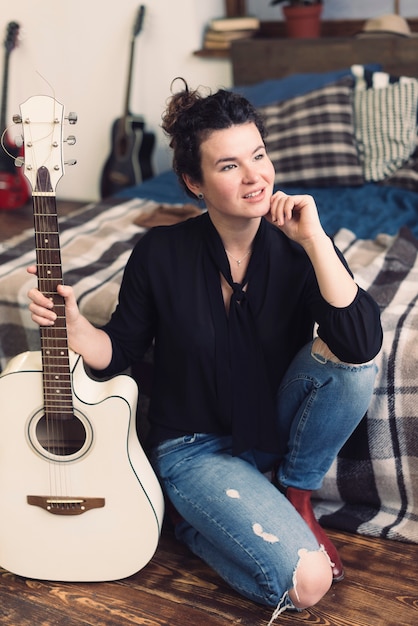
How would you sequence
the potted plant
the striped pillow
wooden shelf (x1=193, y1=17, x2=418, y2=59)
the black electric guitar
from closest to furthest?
the striped pillow → the potted plant → wooden shelf (x1=193, y1=17, x2=418, y2=59) → the black electric guitar

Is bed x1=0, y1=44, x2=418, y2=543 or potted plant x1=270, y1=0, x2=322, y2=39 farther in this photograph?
potted plant x1=270, y1=0, x2=322, y2=39

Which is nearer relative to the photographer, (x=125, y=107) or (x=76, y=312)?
(x=76, y=312)

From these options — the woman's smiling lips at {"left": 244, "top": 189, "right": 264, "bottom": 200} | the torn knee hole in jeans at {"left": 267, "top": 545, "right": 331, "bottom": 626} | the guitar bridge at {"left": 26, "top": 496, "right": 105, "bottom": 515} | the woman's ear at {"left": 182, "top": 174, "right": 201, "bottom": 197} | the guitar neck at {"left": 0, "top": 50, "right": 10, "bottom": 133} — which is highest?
the guitar neck at {"left": 0, "top": 50, "right": 10, "bottom": 133}

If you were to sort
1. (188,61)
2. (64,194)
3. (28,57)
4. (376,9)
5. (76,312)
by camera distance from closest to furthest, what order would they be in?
(76,312) < (376,9) < (188,61) < (28,57) < (64,194)

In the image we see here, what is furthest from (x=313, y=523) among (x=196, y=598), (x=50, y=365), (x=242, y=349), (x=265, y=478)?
(x=50, y=365)

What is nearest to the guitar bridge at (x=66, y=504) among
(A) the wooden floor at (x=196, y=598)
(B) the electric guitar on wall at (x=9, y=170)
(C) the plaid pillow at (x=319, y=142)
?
(A) the wooden floor at (x=196, y=598)

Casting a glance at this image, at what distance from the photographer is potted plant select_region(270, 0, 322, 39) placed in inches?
139

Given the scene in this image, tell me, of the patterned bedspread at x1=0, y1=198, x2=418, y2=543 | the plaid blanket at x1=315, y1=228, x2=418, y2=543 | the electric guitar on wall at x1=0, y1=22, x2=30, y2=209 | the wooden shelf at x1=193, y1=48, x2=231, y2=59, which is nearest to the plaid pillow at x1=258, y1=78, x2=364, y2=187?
the patterned bedspread at x1=0, y1=198, x2=418, y2=543

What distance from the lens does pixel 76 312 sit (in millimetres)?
1697

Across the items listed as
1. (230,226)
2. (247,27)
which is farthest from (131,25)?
(230,226)

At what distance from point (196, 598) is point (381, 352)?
0.68 metres

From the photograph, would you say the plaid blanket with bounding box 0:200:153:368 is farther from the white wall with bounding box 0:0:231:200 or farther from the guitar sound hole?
the white wall with bounding box 0:0:231:200

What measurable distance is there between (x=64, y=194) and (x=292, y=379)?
2.98 m

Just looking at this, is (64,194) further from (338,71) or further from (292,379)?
(292,379)
